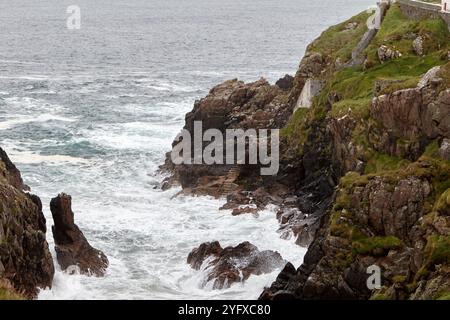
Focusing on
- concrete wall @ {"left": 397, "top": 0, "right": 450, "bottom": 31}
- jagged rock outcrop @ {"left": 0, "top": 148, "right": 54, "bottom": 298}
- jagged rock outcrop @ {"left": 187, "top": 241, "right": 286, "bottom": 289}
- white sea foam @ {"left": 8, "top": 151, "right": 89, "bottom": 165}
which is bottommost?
white sea foam @ {"left": 8, "top": 151, "right": 89, "bottom": 165}

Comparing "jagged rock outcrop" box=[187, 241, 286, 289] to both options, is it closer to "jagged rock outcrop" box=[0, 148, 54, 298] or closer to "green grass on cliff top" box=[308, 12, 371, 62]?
"jagged rock outcrop" box=[0, 148, 54, 298]

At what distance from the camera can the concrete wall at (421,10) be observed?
5525cm

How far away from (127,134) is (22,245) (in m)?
43.6

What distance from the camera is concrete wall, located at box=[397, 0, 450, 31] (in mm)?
55250

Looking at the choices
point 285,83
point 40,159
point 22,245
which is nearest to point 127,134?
point 40,159

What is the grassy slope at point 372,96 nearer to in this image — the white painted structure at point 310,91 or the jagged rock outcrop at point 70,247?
the white painted structure at point 310,91

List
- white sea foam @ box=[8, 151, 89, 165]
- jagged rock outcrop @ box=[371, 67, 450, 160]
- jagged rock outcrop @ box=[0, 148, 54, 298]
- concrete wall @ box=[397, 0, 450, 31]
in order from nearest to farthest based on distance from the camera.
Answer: jagged rock outcrop @ box=[0, 148, 54, 298]
jagged rock outcrop @ box=[371, 67, 450, 160]
concrete wall @ box=[397, 0, 450, 31]
white sea foam @ box=[8, 151, 89, 165]

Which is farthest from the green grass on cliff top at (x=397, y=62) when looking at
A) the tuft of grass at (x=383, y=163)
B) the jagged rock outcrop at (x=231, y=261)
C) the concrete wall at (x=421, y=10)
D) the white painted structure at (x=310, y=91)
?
the jagged rock outcrop at (x=231, y=261)

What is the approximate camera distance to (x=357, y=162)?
4559 centimetres

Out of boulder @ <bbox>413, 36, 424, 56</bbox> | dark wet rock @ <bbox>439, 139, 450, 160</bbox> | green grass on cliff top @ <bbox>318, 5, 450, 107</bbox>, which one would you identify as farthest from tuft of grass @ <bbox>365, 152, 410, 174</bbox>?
boulder @ <bbox>413, 36, 424, 56</bbox>

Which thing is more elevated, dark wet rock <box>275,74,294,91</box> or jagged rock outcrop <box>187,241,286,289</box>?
dark wet rock <box>275,74,294,91</box>

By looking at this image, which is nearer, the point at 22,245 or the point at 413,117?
the point at 22,245

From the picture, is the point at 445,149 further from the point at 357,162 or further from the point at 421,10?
the point at 421,10

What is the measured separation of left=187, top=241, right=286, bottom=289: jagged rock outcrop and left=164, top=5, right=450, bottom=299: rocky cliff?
3.36 m
